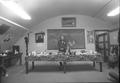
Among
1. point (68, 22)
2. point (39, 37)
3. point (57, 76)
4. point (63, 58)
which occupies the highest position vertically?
point (68, 22)

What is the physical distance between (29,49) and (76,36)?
284 cm

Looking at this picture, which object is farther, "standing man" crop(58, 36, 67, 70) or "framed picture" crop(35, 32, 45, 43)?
"framed picture" crop(35, 32, 45, 43)

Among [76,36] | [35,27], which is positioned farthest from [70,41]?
[35,27]

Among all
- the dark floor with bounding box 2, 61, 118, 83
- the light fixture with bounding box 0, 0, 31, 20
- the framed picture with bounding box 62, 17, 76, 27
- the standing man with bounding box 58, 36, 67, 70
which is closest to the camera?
the light fixture with bounding box 0, 0, 31, 20

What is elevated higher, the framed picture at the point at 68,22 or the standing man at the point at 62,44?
the framed picture at the point at 68,22

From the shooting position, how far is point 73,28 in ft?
22.0

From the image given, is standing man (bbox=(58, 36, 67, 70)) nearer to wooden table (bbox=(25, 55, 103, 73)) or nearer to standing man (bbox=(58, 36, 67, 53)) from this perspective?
standing man (bbox=(58, 36, 67, 53))

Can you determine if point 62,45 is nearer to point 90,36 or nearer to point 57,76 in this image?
point 90,36

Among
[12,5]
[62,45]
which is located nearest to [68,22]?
[62,45]

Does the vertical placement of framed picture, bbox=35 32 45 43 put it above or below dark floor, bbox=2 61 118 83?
above

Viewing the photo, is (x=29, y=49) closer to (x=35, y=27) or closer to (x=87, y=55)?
(x=35, y=27)

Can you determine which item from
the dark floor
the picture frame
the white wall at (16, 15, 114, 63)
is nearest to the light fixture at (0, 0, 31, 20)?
the dark floor

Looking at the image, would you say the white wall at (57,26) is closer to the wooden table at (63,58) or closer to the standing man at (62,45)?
the standing man at (62,45)

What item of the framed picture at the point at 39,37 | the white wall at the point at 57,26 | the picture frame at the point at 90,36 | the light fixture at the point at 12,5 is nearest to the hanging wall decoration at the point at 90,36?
the picture frame at the point at 90,36
